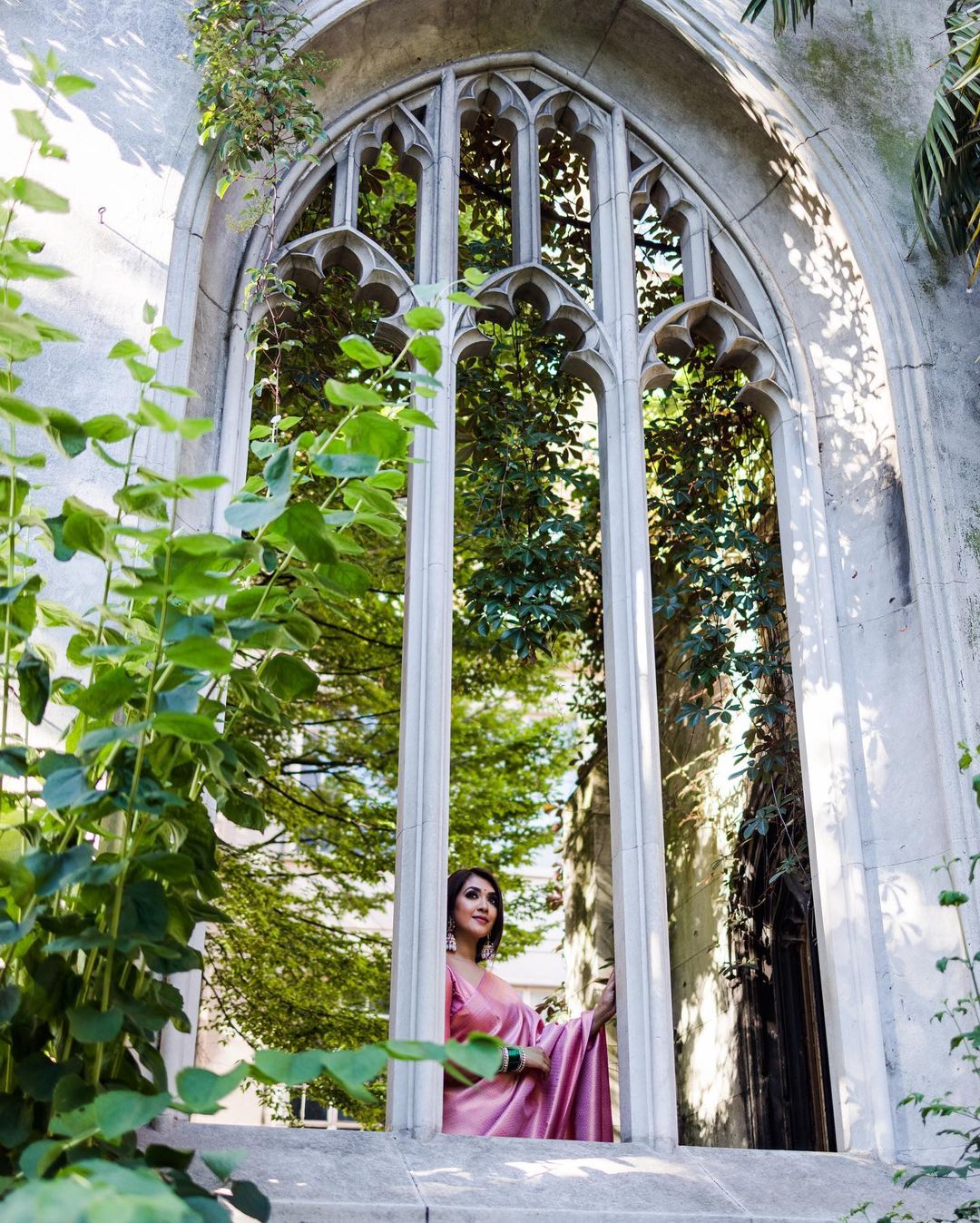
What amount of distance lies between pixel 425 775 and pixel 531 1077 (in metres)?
0.96

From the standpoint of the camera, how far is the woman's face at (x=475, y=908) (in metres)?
4.18

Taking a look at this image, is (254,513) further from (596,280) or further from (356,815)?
(356,815)

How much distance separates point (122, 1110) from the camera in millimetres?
1475

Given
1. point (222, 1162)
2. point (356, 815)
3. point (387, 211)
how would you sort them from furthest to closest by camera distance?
1. point (356, 815)
2. point (387, 211)
3. point (222, 1162)

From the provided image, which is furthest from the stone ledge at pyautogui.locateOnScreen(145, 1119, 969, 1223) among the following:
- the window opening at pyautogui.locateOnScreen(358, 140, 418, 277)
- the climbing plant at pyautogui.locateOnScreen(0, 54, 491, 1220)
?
the window opening at pyautogui.locateOnScreen(358, 140, 418, 277)

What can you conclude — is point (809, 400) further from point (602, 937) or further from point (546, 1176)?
point (602, 937)

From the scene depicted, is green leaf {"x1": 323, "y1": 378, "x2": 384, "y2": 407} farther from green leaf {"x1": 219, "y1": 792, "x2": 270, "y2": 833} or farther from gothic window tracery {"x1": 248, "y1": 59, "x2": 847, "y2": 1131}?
gothic window tracery {"x1": 248, "y1": 59, "x2": 847, "y2": 1131}

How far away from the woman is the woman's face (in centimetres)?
19

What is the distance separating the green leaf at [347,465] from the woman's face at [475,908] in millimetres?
2528

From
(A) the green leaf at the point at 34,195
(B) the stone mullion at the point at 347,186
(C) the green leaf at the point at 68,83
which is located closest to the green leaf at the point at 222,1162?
(A) the green leaf at the point at 34,195

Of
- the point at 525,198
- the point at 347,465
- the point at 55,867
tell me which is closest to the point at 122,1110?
the point at 55,867

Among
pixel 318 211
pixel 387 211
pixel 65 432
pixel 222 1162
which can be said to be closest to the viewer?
pixel 222 1162

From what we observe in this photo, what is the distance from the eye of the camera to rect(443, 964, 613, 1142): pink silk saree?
3.59 m

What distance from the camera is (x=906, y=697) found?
12.0 feet
